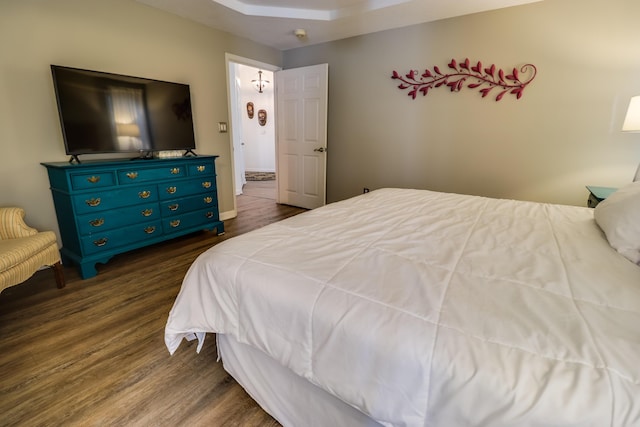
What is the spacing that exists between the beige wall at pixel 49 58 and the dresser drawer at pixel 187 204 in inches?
35.1

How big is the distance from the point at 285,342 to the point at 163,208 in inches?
98.3

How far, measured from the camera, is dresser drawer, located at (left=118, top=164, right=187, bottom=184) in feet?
8.58

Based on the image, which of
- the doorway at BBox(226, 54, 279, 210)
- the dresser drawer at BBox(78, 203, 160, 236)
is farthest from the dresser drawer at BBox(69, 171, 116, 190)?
the doorway at BBox(226, 54, 279, 210)

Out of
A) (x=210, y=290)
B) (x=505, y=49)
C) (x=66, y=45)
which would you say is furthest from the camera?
(x=505, y=49)

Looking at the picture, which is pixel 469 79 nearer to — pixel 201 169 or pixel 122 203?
pixel 201 169

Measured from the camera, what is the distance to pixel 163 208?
295 centimetres

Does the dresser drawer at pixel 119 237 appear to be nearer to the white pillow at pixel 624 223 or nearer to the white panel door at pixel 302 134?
the white panel door at pixel 302 134

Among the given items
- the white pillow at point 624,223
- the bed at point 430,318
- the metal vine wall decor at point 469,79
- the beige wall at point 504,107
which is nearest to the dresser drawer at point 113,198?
the bed at point 430,318

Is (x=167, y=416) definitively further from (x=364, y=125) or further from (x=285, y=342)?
(x=364, y=125)

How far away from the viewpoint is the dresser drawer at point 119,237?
96.1 inches

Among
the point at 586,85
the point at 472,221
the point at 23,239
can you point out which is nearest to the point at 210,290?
the point at 472,221

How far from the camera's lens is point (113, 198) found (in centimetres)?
256

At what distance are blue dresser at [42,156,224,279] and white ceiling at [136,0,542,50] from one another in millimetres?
1517

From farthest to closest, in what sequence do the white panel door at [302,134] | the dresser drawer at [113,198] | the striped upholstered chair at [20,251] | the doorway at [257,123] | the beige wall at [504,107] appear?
the doorway at [257,123] → the white panel door at [302,134] → the beige wall at [504,107] → the dresser drawer at [113,198] → the striped upholstered chair at [20,251]
